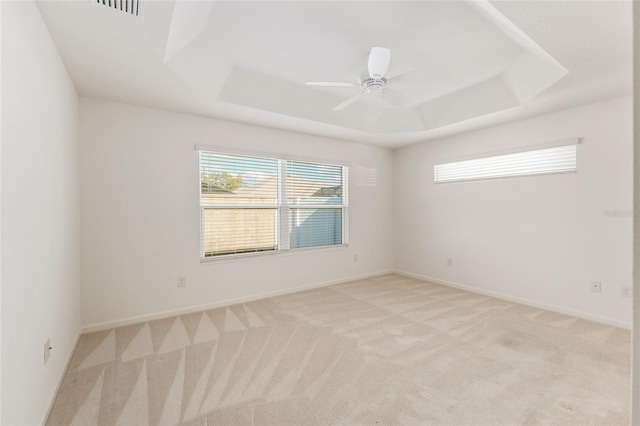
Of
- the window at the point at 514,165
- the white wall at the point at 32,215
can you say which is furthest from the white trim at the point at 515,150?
the white wall at the point at 32,215

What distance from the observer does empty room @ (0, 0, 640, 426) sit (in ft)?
5.96

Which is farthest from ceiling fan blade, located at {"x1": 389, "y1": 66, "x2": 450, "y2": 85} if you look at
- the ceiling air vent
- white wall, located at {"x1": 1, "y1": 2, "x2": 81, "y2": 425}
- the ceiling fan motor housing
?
white wall, located at {"x1": 1, "y1": 2, "x2": 81, "y2": 425}

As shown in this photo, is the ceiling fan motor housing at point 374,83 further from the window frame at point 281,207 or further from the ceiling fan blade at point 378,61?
the window frame at point 281,207

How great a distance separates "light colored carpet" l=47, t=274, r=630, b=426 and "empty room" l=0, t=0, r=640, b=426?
0.8 inches

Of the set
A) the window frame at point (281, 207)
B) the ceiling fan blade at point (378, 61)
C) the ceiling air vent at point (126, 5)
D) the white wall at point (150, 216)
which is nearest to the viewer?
the ceiling air vent at point (126, 5)

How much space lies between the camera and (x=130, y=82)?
269 centimetres

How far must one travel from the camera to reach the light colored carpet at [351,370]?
1.84 metres

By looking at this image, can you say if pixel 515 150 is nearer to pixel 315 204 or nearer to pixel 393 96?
pixel 393 96

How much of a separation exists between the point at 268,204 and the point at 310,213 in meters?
0.75

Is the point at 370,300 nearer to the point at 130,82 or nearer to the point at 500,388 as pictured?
the point at 500,388

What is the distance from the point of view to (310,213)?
4633 mm

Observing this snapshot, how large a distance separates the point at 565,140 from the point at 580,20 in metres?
1.98

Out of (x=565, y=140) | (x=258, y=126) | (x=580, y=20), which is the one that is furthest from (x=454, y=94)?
(x=258, y=126)

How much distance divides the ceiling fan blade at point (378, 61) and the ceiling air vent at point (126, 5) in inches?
60.7
